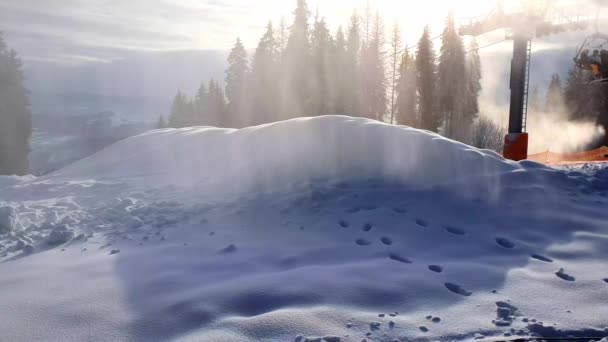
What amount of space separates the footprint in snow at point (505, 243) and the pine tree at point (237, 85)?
36.0 metres

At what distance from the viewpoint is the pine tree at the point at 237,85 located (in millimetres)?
41094

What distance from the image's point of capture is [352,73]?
129 ft

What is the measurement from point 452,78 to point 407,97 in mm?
3997

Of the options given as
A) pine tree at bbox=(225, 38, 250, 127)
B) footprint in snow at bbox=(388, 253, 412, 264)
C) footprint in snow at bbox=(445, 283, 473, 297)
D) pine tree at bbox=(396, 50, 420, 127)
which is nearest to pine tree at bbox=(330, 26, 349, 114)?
pine tree at bbox=(396, 50, 420, 127)

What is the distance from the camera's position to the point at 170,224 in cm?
686

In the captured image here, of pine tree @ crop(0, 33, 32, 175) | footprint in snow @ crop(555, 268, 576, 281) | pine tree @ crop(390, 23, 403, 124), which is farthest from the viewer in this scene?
pine tree @ crop(390, 23, 403, 124)

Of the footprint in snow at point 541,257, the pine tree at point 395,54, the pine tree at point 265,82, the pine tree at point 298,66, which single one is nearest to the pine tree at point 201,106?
the pine tree at point 265,82

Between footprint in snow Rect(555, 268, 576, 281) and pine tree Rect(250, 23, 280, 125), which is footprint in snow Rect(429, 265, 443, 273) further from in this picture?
pine tree Rect(250, 23, 280, 125)

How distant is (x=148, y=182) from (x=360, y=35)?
38487 mm

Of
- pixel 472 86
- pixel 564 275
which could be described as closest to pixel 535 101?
pixel 472 86

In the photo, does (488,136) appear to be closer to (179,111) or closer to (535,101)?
(179,111)

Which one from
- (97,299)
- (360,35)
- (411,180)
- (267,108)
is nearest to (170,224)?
(97,299)

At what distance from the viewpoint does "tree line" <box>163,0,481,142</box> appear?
127 ft

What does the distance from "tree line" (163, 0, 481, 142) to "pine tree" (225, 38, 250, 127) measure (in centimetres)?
8
